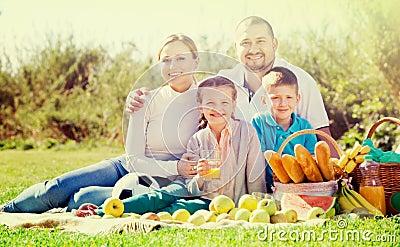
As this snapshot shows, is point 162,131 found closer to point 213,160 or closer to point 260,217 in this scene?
point 213,160

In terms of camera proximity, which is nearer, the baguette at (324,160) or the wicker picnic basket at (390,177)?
the baguette at (324,160)

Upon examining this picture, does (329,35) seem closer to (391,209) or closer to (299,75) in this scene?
(299,75)

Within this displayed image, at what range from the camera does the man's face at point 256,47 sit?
4.55 metres

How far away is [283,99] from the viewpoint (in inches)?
166

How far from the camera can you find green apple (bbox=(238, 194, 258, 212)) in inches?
147

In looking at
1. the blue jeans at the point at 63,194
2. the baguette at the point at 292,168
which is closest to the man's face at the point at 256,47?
the baguette at the point at 292,168

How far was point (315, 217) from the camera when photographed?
3545 millimetres

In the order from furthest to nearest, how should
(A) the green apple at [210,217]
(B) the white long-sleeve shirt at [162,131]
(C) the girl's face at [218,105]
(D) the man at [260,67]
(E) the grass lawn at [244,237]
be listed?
(D) the man at [260,67] < (B) the white long-sleeve shirt at [162,131] < (C) the girl's face at [218,105] < (A) the green apple at [210,217] < (E) the grass lawn at [244,237]

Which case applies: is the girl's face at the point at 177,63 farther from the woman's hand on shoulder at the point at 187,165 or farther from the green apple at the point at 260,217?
the green apple at the point at 260,217

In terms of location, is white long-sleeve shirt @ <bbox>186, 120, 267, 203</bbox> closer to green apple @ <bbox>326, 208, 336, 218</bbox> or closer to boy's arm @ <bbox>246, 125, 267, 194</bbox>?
boy's arm @ <bbox>246, 125, 267, 194</bbox>

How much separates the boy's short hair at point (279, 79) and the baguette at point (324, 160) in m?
0.69

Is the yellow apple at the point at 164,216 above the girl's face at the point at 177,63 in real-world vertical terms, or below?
below

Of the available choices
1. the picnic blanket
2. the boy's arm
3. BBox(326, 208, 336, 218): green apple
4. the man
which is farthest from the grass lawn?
the man

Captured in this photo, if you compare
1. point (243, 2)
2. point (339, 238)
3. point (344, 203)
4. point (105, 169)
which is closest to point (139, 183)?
point (105, 169)
